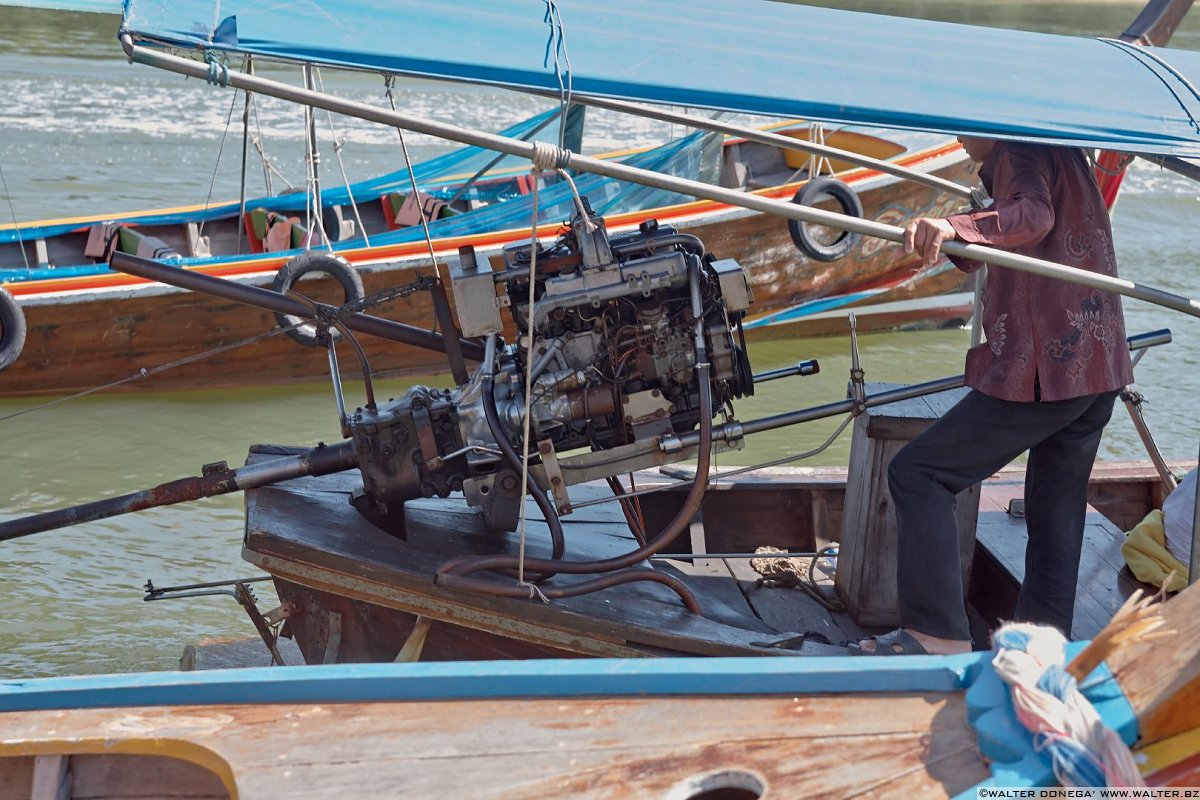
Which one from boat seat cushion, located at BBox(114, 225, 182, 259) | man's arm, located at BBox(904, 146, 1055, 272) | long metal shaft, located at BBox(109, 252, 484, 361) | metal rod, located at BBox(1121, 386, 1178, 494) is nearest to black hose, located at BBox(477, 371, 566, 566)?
long metal shaft, located at BBox(109, 252, 484, 361)

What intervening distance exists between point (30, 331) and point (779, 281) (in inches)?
192

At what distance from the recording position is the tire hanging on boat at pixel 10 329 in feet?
22.1

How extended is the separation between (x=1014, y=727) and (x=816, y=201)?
20.1 feet

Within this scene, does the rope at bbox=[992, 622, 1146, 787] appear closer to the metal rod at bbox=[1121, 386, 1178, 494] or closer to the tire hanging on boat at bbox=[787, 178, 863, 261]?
the metal rod at bbox=[1121, 386, 1178, 494]

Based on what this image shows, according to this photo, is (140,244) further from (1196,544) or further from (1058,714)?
(1058,714)

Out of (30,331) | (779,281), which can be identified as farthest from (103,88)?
(779,281)

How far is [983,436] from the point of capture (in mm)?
3119

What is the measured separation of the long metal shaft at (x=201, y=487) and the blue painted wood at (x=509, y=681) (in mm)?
1086

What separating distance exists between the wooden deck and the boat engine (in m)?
0.20

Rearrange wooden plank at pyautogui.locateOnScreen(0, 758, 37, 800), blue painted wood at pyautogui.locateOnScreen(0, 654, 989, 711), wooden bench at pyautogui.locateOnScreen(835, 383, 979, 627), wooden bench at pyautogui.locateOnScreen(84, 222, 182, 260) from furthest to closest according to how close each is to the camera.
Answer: wooden bench at pyautogui.locateOnScreen(84, 222, 182, 260)
wooden bench at pyautogui.locateOnScreen(835, 383, 979, 627)
wooden plank at pyautogui.locateOnScreen(0, 758, 37, 800)
blue painted wood at pyautogui.locateOnScreen(0, 654, 989, 711)

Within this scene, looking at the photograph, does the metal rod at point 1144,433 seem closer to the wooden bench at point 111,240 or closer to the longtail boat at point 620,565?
the longtail boat at point 620,565

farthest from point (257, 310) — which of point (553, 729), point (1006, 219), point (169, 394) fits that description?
point (553, 729)

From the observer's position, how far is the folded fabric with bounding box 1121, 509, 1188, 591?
368 cm

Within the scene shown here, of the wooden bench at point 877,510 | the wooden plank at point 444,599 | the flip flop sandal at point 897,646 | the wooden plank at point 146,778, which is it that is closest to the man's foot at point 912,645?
the flip flop sandal at point 897,646
